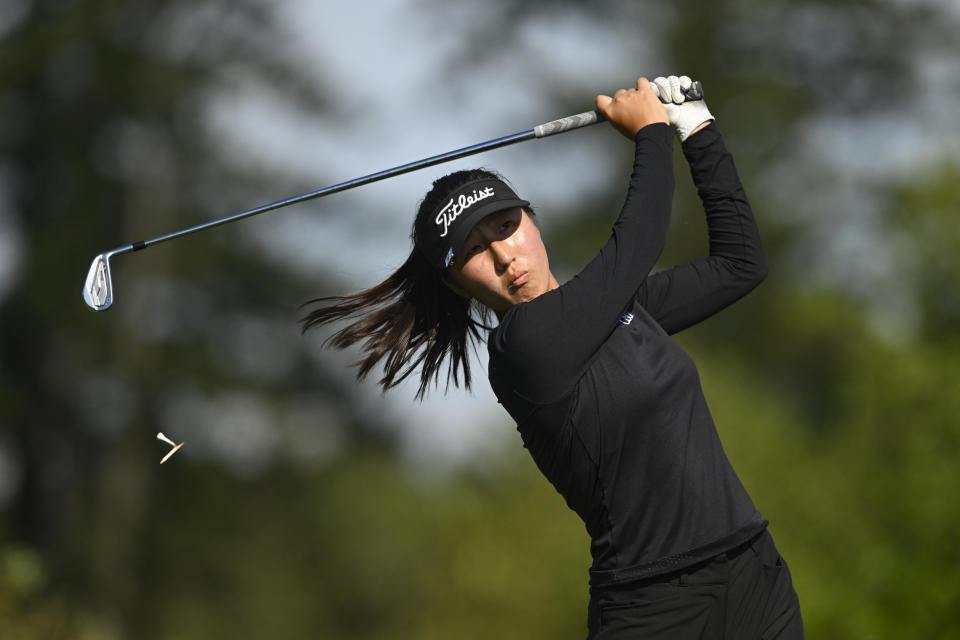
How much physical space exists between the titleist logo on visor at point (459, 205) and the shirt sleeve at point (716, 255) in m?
0.51

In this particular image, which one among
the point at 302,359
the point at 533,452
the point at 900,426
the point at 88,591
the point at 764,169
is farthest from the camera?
the point at 764,169

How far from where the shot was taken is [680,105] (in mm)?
3277

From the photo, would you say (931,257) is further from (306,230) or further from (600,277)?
(600,277)

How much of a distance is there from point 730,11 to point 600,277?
74.5 feet

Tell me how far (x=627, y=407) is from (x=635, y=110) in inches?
28.6

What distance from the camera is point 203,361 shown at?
1992cm

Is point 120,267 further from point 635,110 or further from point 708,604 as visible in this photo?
point 708,604

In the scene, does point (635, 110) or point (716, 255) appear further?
point (716, 255)

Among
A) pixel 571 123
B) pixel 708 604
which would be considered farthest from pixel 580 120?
pixel 708 604

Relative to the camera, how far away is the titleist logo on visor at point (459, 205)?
312cm

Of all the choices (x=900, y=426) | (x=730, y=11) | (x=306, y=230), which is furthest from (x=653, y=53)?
(x=900, y=426)

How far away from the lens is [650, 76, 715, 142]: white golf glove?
10.5 ft

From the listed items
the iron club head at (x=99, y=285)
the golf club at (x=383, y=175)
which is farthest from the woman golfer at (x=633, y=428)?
the iron club head at (x=99, y=285)

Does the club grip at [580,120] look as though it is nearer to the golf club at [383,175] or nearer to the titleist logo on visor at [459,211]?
the golf club at [383,175]
